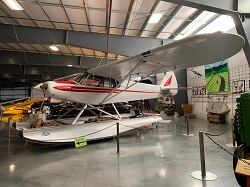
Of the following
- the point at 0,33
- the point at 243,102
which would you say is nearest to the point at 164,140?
the point at 243,102

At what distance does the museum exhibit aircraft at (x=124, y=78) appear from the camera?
350cm

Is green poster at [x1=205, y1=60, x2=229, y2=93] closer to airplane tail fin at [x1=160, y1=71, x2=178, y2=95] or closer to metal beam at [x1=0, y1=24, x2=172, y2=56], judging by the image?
airplane tail fin at [x1=160, y1=71, x2=178, y2=95]

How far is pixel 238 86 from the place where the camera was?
7.65 meters

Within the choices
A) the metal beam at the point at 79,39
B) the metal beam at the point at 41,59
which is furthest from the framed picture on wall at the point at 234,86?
the metal beam at the point at 41,59

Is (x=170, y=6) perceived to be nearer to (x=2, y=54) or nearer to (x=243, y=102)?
(x=243, y=102)

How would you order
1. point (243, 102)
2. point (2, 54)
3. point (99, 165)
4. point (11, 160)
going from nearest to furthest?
point (243, 102), point (99, 165), point (11, 160), point (2, 54)

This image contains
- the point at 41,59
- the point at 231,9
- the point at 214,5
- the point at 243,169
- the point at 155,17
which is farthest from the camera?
the point at 41,59

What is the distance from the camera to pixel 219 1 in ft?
14.4

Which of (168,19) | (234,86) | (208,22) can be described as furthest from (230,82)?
(168,19)

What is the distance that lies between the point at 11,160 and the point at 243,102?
4634 mm

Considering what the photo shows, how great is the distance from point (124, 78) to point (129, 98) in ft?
7.62

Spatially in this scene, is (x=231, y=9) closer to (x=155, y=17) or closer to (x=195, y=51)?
(x=195, y=51)

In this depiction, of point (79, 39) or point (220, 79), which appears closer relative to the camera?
point (79, 39)

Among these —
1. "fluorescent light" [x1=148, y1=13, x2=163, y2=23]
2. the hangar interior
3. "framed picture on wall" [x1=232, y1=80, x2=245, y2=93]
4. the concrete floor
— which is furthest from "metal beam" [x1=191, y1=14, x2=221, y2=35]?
the concrete floor
